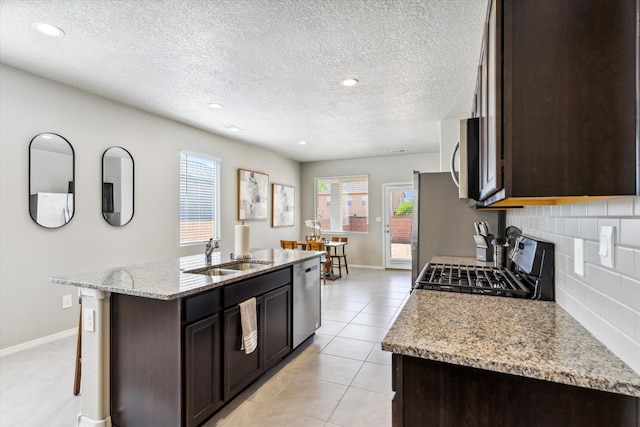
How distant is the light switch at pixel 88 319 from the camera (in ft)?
5.93

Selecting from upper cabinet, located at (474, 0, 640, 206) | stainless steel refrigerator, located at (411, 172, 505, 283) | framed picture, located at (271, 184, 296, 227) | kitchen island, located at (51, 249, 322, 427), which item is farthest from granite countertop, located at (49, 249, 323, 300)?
framed picture, located at (271, 184, 296, 227)

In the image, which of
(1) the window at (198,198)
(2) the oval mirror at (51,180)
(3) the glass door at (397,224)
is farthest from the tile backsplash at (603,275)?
(3) the glass door at (397,224)

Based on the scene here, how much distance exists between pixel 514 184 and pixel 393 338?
1.93 feet

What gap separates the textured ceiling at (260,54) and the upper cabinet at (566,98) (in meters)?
1.37

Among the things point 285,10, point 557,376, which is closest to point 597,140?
point 557,376

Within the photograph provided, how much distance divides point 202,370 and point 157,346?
29 centimetres

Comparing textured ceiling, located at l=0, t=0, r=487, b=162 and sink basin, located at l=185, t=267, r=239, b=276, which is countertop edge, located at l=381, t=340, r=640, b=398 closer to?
sink basin, located at l=185, t=267, r=239, b=276

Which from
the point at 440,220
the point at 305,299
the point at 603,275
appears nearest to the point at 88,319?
the point at 305,299

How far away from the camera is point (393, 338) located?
1029 mm

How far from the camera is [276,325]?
2549 millimetres

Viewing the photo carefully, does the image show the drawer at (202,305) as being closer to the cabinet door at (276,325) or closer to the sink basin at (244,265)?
the cabinet door at (276,325)

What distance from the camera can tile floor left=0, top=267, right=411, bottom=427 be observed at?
6.42 feet

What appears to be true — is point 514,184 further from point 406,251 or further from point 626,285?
point 406,251

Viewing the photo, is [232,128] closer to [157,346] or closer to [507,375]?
[157,346]
